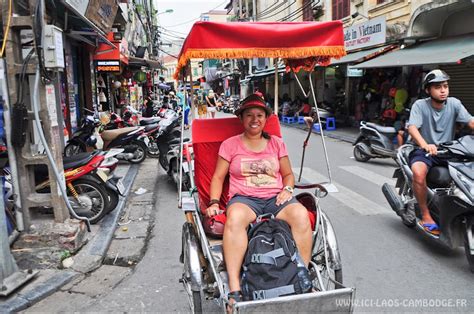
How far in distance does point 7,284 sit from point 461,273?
13.3 feet

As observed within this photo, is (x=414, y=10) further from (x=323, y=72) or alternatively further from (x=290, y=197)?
(x=290, y=197)

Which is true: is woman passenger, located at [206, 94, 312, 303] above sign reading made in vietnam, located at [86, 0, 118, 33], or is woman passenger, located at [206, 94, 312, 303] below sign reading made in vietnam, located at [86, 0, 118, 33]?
below

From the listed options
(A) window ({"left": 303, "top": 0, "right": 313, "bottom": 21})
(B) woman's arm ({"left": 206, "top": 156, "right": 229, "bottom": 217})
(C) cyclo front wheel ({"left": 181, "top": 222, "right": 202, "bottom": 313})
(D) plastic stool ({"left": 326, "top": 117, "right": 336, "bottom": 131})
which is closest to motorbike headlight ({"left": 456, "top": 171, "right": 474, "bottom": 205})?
(B) woman's arm ({"left": 206, "top": 156, "right": 229, "bottom": 217})

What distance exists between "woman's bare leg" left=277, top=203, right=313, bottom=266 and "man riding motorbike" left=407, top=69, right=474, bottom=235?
73.4 inches

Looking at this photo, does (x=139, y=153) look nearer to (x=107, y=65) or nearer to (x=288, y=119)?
(x=107, y=65)

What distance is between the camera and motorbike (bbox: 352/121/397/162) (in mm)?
9516

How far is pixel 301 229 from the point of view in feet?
10.2

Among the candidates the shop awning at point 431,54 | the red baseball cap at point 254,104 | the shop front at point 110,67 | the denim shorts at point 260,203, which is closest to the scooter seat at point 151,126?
the shop front at point 110,67

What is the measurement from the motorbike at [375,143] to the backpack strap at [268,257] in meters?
7.24

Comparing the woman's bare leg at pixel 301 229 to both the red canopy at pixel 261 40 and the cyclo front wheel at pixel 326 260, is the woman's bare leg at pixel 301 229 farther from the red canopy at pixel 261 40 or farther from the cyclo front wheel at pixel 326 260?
the red canopy at pixel 261 40

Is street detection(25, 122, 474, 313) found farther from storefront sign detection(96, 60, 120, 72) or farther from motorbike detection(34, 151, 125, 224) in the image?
storefront sign detection(96, 60, 120, 72)

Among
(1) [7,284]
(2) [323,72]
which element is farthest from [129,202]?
(2) [323,72]

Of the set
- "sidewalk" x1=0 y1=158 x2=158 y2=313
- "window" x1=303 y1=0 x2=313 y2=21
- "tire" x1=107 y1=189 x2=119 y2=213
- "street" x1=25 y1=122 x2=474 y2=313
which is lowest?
"street" x1=25 y1=122 x2=474 y2=313

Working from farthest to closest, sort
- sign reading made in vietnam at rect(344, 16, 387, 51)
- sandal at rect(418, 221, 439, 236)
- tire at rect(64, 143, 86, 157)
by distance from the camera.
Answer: sign reading made in vietnam at rect(344, 16, 387, 51)
tire at rect(64, 143, 86, 157)
sandal at rect(418, 221, 439, 236)
